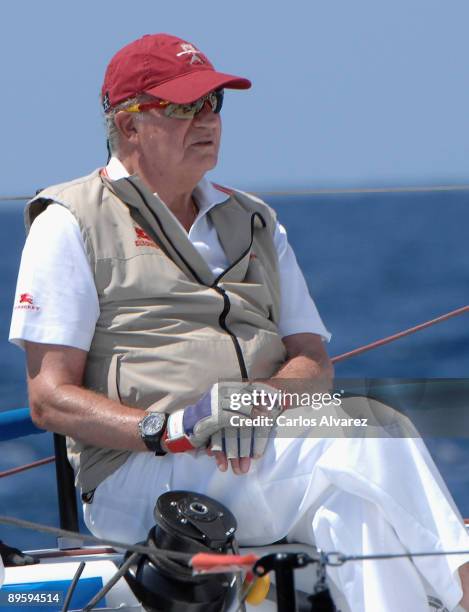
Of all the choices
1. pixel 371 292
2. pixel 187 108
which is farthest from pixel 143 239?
pixel 371 292

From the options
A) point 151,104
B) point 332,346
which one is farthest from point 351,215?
point 151,104

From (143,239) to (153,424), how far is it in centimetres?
33

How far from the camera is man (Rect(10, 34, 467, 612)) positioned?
78.3 inches

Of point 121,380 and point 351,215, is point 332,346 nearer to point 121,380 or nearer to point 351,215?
point 121,380

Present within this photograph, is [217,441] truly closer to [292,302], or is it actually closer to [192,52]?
[292,302]

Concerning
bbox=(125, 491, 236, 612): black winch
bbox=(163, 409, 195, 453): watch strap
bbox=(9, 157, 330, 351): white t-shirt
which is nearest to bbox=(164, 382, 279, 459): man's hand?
bbox=(163, 409, 195, 453): watch strap

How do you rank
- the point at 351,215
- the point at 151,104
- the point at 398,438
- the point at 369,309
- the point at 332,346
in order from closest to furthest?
the point at 398,438 → the point at 151,104 → the point at 332,346 → the point at 369,309 → the point at 351,215

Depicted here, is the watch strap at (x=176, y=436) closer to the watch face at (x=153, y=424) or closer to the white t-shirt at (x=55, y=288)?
the watch face at (x=153, y=424)

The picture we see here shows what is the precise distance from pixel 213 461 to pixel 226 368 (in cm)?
16

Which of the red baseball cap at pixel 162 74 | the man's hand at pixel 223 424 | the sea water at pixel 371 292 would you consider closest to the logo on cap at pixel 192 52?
the red baseball cap at pixel 162 74

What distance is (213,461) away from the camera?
6.89ft

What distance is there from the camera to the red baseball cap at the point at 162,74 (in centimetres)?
230

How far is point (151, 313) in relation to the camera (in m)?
2.21

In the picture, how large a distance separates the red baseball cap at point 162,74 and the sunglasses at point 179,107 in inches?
0.7
